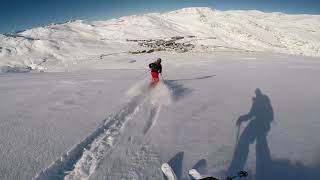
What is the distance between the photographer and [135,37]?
3799 inches

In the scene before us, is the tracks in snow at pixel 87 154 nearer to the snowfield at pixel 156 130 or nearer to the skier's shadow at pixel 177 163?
the snowfield at pixel 156 130

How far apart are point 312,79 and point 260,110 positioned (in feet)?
27.5

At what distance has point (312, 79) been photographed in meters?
15.3

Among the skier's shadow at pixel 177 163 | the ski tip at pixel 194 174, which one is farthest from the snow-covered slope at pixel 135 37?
the ski tip at pixel 194 174

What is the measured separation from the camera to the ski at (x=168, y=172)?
4.85 meters

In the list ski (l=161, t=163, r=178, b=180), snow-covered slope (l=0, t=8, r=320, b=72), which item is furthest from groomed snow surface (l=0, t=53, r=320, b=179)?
snow-covered slope (l=0, t=8, r=320, b=72)

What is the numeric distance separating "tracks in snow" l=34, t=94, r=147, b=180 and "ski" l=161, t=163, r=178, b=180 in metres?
1.33

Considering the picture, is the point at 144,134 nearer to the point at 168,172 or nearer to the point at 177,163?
the point at 177,163

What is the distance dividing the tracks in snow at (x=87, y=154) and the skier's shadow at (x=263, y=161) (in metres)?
2.70

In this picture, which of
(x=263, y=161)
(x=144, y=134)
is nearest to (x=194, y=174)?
(x=263, y=161)

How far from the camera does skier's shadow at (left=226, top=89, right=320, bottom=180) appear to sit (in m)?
5.19

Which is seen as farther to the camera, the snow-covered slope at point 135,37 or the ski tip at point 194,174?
the snow-covered slope at point 135,37

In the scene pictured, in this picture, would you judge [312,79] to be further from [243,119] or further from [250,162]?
[250,162]

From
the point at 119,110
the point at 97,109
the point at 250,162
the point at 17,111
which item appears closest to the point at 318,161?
the point at 250,162
